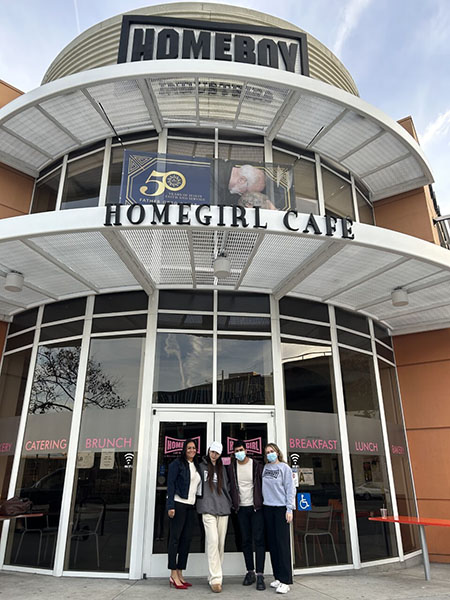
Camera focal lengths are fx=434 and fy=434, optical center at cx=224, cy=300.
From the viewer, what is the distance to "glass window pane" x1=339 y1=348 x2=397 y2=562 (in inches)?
287

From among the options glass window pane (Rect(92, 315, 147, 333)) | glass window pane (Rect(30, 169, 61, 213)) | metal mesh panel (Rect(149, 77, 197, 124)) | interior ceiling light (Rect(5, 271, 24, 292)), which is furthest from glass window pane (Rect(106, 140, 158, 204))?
glass window pane (Rect(92, 315, 147, 333))

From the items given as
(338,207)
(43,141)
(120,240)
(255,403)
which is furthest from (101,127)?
(255,403)

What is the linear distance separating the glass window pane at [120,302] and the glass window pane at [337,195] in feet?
12.9

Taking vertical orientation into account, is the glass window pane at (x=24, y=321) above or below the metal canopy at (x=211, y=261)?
below

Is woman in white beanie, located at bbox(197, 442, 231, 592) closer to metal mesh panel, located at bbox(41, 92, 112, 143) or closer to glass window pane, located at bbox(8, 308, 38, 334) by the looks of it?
glass window pane, located at bbox(8, 308, 38, 334)

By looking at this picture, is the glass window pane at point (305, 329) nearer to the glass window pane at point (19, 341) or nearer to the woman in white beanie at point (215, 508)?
the woman in white beanie at point (215, 508)

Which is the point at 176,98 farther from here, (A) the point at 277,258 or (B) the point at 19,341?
(B) the point at 19,341

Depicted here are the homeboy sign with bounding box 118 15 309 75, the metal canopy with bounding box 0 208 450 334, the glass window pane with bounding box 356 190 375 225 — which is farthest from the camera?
the glass window pane with bounding box 356 190 375 225

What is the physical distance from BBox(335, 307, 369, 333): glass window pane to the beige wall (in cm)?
133

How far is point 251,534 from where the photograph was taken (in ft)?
19.8

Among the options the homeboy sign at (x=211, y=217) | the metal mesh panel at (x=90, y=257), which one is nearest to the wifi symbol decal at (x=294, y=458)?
the homeboy sign at (x=211, y=217)

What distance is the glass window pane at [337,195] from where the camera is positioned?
8617 millimetres

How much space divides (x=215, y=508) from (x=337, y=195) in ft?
20.6

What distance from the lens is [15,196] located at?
8.81m
